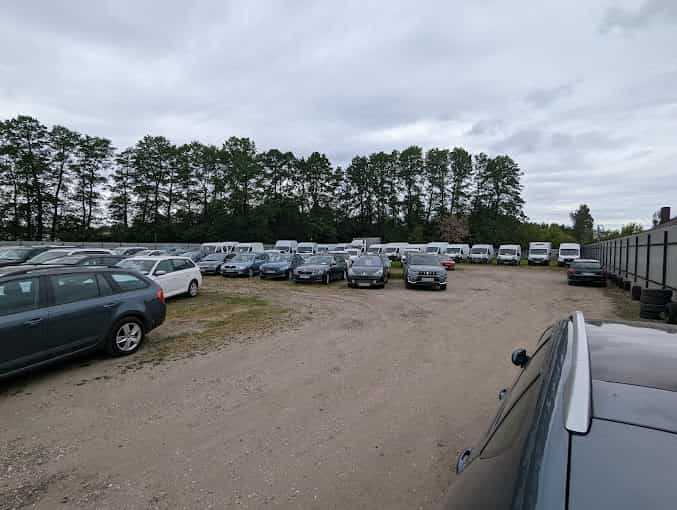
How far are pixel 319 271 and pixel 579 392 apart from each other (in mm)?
16251

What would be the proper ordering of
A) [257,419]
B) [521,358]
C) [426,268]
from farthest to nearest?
1. [426,268]
2. [257,419]
3. [521,358]

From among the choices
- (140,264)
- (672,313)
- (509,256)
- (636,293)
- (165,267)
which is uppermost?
(140,264)

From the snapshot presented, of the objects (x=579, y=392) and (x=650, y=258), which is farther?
(x=650, y=258)

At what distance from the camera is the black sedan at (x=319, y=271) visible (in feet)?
57.6

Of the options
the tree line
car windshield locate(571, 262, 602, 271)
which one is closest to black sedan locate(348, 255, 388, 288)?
car windshield locate(571, 262, 602, 271)

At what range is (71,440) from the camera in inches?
142

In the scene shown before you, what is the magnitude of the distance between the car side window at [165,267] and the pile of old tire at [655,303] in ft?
48.1

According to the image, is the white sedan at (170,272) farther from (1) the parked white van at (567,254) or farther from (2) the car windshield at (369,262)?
(1) the parked white van at (567,254)

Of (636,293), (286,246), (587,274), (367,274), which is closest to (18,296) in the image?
(367,274)

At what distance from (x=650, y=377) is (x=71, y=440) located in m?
4.67

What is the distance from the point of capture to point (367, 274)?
15.9m

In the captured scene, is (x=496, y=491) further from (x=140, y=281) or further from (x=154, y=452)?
(x=140, y=281)

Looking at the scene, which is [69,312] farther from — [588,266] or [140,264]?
[588,266]

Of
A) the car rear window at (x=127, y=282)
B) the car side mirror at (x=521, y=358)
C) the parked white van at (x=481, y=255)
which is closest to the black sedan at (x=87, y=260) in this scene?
the car rear window at (x=127, y=282)
